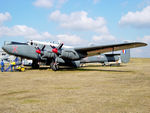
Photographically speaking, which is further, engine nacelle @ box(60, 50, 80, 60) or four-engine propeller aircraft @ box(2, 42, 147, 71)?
engine nacelle @ box(60, 50, 80, 60)

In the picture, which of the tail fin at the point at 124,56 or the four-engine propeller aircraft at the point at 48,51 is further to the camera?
the tail fin at the point at 124,56

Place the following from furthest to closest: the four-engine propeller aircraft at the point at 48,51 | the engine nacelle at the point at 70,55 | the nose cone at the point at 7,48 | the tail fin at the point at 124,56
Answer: the tail fin at the point at 124,56 → the engine nacelle at the point at 70,55 → the four-engine propeller aircraft at the point at 48,51 → the nose cone at the point at 7,48

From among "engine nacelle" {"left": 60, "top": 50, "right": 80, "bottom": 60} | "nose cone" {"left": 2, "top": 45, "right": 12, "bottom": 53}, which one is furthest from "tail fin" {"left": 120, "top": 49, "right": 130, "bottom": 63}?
"nose cone" {"left": 2, "top": 45, "right": 12, "bottom": 53}

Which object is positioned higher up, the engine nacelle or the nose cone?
the nose cone

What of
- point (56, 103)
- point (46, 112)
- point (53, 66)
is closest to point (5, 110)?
point (46, 112)

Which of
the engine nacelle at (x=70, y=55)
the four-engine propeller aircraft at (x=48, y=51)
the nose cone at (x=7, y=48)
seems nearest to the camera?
the nose cone at (x=7, y=48)

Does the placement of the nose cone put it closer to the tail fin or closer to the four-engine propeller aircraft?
the four-engine propeller aircraft

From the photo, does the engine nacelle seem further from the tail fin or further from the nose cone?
the tail fin

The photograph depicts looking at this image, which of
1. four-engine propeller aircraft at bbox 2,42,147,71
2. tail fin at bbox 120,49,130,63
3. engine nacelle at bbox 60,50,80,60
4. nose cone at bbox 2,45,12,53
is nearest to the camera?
nose cone at bbox 2,45,12,53

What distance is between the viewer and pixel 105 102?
5.23 m

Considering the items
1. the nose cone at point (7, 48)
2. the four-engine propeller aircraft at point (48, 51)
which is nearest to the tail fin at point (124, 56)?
the four-engine propeller aircraft at point (48, 51)

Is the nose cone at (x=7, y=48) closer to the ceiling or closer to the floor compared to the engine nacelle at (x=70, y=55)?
closer to the ceiling

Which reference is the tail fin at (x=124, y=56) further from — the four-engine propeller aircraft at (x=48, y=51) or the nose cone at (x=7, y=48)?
the nose cone at (x=7, y=48)

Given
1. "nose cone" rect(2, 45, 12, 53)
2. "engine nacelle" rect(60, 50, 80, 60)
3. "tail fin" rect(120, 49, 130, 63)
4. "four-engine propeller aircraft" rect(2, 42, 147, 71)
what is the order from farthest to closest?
1. "tail fin" rect(120, 49, 130, 63)
2. "engine nacelle" rect(60, 50, 80, 60)
3. "four-engine propeller aircraft" rect(2, 42, 147, 71)
4. "nose cone" rect(2, 45, 12, 53)
